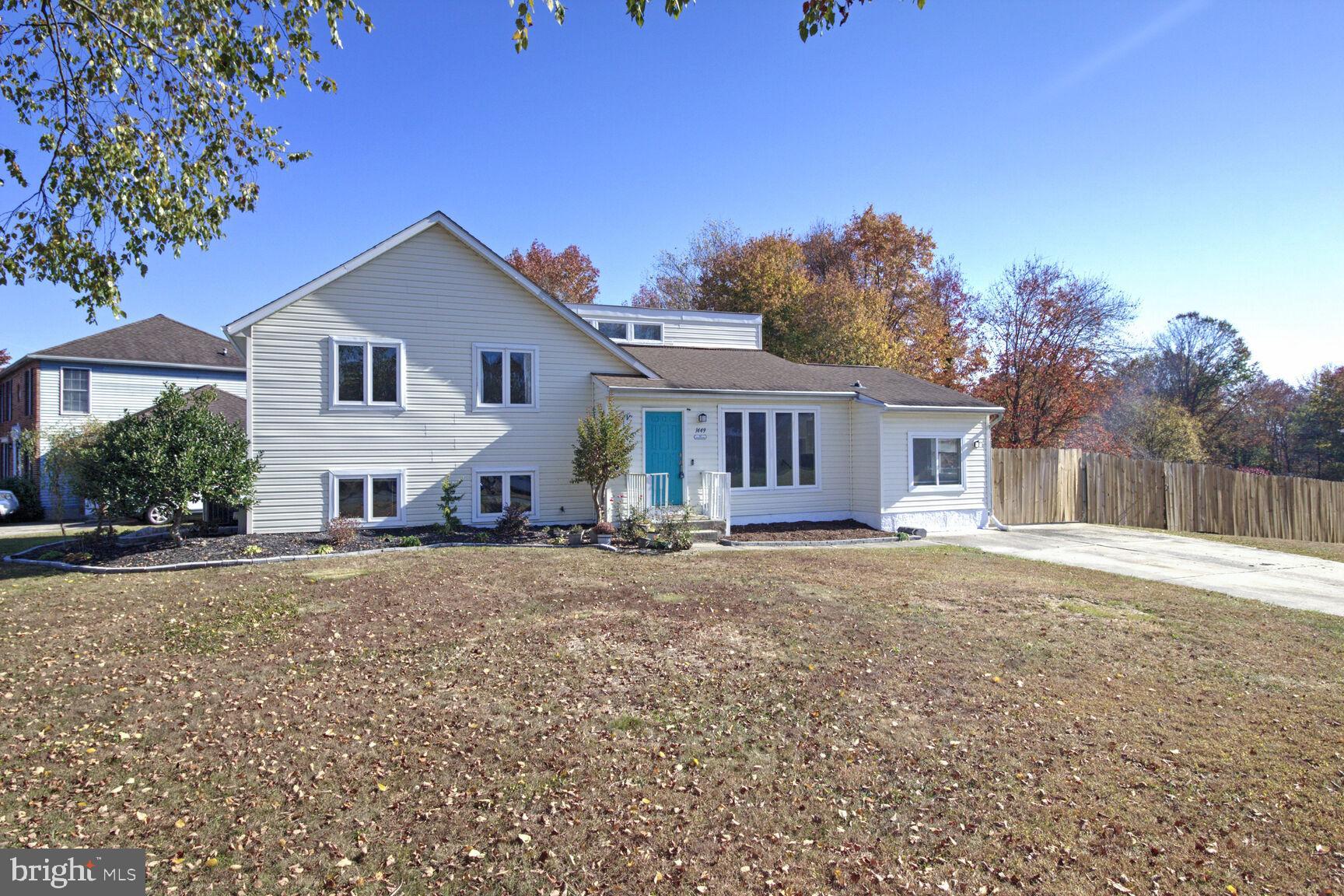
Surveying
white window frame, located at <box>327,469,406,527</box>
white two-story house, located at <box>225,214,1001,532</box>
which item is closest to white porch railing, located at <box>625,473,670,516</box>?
white two-story house, located at <box>225,214,1001,532</box>

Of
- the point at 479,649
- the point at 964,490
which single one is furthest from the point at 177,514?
the point at 964,490

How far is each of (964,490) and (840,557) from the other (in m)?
6.63

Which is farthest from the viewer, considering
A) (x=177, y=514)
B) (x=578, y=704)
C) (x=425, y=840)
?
(x=177, y=514)

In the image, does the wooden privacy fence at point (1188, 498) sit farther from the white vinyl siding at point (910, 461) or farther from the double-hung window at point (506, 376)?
the double-hung window at point (506, 376)

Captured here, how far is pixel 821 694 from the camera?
5.80 metres

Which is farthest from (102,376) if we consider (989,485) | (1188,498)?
(1188,498)

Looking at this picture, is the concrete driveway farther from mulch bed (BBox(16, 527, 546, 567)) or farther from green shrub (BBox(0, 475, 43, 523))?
green shrub (BBox(0, 475, 43, 523))

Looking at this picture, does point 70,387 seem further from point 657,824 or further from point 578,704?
point 657,824

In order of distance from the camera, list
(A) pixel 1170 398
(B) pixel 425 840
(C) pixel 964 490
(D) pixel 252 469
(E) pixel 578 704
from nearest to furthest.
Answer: (B) pixel 425 840, (E) pixel 578 704, (D) pixel 252 469, (C) pixel 964 490, (A) pixel 1170 398

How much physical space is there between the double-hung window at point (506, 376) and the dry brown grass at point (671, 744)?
6.93 meters

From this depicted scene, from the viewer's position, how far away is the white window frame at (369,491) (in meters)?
13.9

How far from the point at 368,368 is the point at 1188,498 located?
834 inches

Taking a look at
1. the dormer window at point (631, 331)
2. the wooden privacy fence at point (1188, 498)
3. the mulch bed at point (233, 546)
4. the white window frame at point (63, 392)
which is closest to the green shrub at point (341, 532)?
the mulch bed at point (233, 546)

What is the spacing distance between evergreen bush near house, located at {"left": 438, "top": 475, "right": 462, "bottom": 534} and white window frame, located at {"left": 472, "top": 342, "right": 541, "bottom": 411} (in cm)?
166
